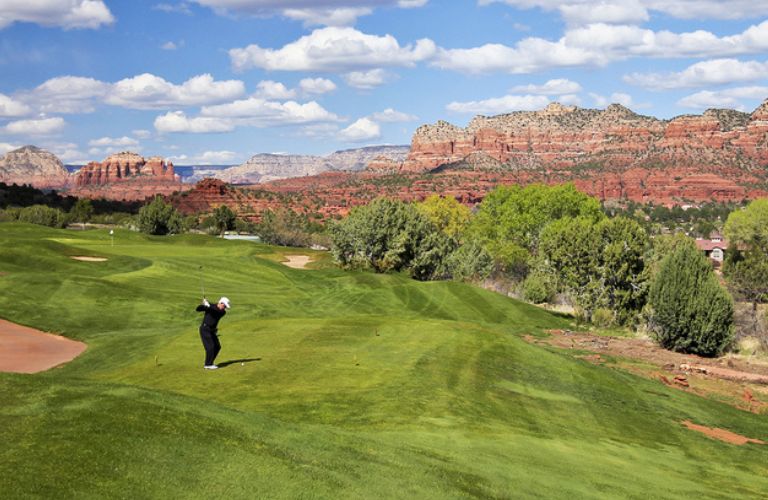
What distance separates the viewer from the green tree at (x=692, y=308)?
4625 cm

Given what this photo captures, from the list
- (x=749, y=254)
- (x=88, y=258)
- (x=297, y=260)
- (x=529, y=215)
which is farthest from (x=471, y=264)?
(x=88, y=258)

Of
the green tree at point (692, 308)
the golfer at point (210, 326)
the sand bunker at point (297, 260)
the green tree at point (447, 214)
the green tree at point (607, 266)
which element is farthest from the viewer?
the green tree at point (447, 214)

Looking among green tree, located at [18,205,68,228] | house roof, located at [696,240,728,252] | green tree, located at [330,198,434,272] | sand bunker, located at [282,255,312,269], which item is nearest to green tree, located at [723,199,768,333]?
green tree, located at [330,198,434,272]

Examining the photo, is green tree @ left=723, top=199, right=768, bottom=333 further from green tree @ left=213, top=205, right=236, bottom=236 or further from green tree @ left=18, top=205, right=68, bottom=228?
green tree @ left=18, top=205, right=68, bottom=228

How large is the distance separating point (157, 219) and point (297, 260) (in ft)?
135

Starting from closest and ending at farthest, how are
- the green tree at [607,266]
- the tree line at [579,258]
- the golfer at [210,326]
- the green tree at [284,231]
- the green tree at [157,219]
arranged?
the golfer at [210,326] → the tree line at [579,258] → the green tree at [607,266] → the green tree at [157,219] → the green tree at [284,231]

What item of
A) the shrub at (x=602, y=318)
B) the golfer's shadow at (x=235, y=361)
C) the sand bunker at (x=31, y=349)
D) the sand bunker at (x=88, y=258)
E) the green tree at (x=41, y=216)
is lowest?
the shrub at (x=602, y=318)

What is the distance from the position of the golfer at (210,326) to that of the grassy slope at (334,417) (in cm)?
51

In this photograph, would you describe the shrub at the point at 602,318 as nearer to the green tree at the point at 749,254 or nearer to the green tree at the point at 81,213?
the green tree at the point at 749,254

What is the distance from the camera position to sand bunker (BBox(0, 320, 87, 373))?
86.0 feet

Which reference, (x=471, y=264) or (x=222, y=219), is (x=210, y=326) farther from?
(x=222, y=219)

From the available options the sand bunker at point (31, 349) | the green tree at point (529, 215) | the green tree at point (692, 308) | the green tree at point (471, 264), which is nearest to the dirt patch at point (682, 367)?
the green tree at point (692, 308)

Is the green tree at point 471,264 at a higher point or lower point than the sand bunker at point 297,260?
higher

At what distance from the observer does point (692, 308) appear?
152 feet
